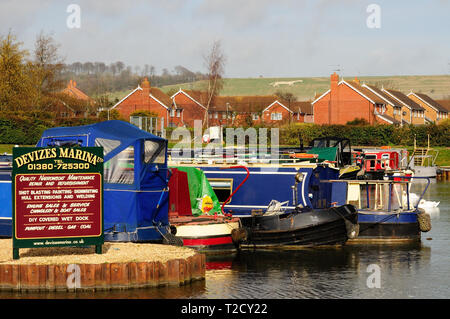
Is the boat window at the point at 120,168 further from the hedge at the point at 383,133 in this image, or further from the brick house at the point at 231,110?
the brick house at the point at 231,110

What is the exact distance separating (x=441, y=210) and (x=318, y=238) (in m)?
17.3

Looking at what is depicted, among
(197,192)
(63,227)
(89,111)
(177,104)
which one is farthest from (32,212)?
(177,104)

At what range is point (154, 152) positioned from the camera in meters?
24.8

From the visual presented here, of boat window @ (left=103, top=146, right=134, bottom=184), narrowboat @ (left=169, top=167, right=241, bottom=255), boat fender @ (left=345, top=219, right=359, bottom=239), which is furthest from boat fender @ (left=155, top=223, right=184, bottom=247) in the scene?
boat fender @ (left=345, top=219, right=359, bottom=239)

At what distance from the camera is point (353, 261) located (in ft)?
87.5

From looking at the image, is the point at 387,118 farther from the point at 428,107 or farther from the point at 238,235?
the point at 238,235

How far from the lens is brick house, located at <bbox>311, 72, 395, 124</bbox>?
353 feet

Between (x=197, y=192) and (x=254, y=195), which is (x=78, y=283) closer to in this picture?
(x=197, y=192)

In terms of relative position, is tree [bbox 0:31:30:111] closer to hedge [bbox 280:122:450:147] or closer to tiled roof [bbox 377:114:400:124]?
hedge [bbox 280:122:450:147]

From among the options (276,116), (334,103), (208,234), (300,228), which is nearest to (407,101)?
(334,103)

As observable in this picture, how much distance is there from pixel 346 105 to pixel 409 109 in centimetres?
1957

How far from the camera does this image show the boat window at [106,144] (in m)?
24.4

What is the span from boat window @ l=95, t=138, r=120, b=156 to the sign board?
339 centimetres

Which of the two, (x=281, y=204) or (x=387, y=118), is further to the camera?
(x=387, y=118)
